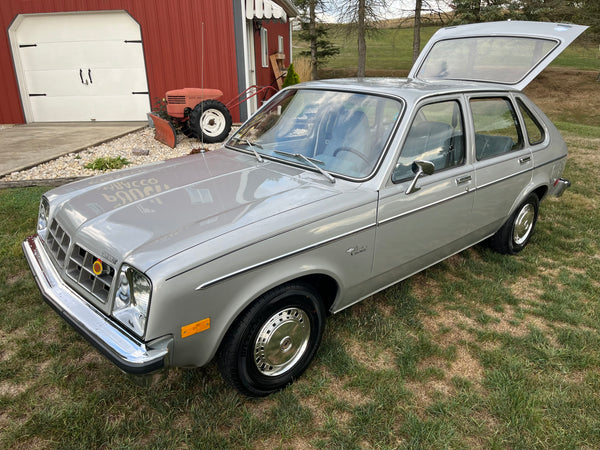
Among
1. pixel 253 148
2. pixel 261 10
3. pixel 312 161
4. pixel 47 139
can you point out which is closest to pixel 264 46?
pixel 261 10

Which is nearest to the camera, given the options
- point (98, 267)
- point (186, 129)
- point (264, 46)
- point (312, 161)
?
point (98, 267)

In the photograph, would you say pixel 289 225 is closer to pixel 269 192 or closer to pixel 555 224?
pixel 269 192

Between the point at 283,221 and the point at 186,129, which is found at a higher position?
the point at 283,221

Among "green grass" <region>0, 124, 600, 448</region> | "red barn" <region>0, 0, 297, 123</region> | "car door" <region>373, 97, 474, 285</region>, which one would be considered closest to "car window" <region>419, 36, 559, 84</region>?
"car door" <region>373, 97, 474, 285</region>

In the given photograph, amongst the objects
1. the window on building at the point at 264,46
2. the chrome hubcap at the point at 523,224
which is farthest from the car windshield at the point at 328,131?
the window on building at the point at 264,46

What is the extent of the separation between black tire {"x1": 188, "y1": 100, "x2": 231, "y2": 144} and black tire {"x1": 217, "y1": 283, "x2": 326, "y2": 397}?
644cm

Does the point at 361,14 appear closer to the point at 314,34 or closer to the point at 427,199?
the point at 314,34

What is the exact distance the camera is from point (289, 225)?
7.58ft

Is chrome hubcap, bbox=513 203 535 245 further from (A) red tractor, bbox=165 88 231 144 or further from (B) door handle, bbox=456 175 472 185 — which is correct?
(A) red tractor, bbox=165 88 231 144

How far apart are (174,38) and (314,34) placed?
17.0 meters

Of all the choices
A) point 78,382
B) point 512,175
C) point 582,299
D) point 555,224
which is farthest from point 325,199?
point 555,224

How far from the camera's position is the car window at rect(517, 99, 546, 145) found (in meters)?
4.03

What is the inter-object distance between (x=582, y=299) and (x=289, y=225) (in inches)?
112

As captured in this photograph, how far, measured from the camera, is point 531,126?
4.10 metres
